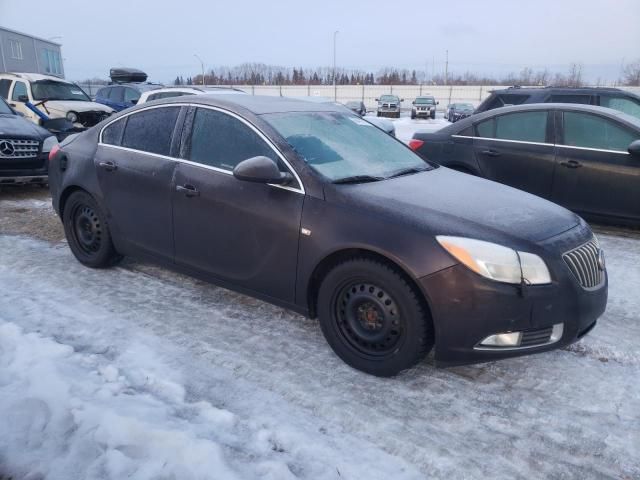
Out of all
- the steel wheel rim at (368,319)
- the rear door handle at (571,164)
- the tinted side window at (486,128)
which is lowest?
the steel wheel rim at (368,319)

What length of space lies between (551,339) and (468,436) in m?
0.73

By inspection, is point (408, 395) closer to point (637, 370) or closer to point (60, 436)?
point (637, 370)

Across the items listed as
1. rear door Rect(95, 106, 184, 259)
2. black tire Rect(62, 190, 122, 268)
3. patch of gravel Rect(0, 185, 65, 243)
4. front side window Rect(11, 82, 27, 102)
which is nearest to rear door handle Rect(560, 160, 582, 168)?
rear door Rect(95, 106, 184, 259)

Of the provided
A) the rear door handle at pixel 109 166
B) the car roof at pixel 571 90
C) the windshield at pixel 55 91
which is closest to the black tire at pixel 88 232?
the rear door handle at pixel 109 166

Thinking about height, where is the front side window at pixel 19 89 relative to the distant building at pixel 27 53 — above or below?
below

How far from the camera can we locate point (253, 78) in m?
97.2

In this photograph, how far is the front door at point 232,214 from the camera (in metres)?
3.30

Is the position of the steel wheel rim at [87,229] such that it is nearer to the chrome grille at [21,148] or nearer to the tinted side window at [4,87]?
the chrome grille at [21,148]

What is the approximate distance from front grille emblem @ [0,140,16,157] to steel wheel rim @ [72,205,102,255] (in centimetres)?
350

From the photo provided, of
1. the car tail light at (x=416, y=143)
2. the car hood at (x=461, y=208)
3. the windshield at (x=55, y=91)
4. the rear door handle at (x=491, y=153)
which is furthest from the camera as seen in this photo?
the windshield at (x=55, y=91)

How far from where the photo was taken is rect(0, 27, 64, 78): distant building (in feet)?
122

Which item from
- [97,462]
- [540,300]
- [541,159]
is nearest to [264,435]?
[97,462]

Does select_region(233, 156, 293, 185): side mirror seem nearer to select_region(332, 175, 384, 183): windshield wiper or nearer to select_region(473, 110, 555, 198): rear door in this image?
select_region(332, 175, 384, 183): windshield wiper

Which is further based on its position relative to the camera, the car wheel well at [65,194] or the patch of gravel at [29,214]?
the patch of gravel at [29,214]
